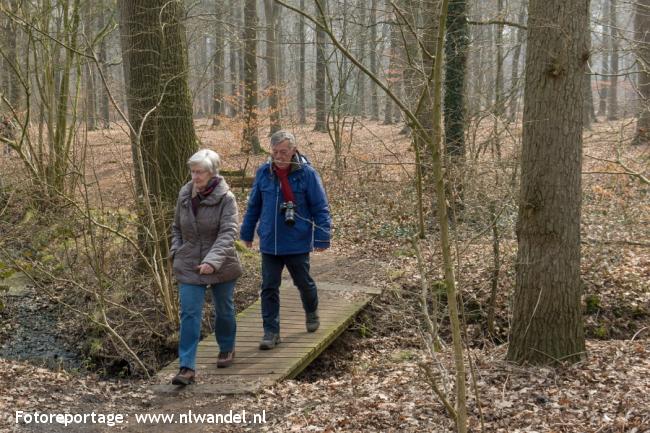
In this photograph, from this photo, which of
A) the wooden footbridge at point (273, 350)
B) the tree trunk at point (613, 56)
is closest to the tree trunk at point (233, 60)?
the wooden footbridge at point (273, 350)

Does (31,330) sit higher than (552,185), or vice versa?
(552,185)

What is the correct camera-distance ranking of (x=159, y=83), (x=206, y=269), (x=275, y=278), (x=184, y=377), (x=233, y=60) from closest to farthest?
(x=206, y=269), (x=184, y=377), (x=275, y=278), (x=159, y=83), (x=233, y=60)

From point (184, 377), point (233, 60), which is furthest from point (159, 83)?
point (233, 60)

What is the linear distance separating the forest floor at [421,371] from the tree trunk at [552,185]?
34 centimetres

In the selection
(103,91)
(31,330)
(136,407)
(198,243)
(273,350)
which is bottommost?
(31,330)

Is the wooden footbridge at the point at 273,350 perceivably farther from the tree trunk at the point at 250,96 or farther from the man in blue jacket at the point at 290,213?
the tree trunk at the point at 250,96

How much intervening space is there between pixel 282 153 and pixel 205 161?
830 millimetres

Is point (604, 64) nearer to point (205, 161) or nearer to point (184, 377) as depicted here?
point (205, 161)

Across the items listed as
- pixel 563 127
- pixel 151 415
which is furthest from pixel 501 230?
pixel 151 415

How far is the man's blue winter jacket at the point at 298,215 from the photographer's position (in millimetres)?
6258

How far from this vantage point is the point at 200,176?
18.1 feet

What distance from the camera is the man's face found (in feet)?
19.8

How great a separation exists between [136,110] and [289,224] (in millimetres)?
3117

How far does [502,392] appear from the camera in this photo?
508 cm
